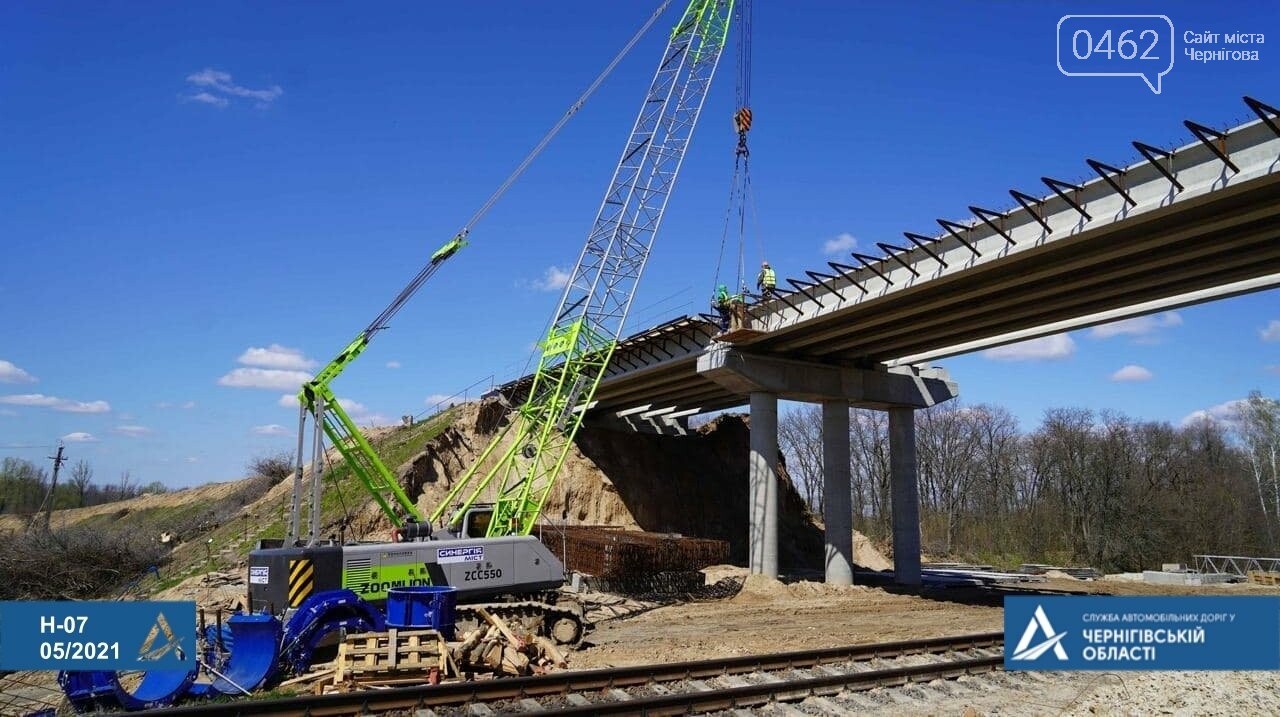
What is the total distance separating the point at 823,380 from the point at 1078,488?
3413 centimetres

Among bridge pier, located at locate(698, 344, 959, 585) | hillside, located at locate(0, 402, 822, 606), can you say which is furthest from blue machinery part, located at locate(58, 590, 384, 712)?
hillside, located at locate(0, 402, 822, 606)

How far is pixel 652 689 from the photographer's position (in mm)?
12102

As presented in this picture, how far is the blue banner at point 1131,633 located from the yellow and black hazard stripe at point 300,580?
12383mm

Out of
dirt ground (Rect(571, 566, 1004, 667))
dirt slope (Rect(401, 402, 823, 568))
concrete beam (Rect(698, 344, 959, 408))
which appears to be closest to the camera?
dirt ground (Rect(571, 566, 1004, 667))

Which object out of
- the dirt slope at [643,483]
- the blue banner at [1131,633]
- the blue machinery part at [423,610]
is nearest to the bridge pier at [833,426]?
the dirt slope at [643,483]

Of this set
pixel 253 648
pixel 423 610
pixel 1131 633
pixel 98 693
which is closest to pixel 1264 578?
pixel 1131 633

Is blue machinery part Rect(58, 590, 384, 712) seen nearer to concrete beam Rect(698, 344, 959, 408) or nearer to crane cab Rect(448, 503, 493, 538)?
crane cab Rect(448, 503, 493, 538)

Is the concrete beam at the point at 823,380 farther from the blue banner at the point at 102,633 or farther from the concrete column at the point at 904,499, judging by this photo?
the blue banner at the point at 102,633

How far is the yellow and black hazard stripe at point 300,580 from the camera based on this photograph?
1495cm

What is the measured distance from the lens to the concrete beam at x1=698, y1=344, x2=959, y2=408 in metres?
31.8

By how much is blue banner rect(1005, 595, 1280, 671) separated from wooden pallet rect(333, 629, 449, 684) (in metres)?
9.01

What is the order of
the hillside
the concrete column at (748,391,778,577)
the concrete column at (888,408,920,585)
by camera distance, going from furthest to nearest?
1. the hillside
2. the concrete column at (888,408,920,585)
3. the concrete column at (748,391,778,577)

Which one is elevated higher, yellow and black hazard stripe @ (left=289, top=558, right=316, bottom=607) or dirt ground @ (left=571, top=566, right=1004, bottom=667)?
yellow and black hazard stripe @ (left=289, top=558, right=316, bottom=607)

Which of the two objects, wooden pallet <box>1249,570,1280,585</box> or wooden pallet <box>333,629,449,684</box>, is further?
wooden pallet <box>1249,570,1280,585</box>
